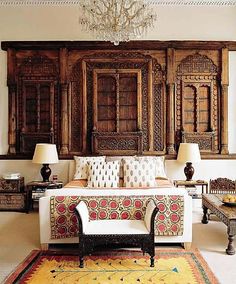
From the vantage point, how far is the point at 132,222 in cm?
421

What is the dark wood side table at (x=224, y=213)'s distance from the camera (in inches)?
164

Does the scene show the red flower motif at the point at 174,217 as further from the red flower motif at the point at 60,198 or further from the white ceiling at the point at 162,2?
the white ceiling at the point at 162,2

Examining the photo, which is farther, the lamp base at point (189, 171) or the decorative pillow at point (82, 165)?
the lamp base at point (189, 171)

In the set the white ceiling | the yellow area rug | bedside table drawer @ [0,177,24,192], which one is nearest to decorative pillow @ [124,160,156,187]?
the yellow area rug

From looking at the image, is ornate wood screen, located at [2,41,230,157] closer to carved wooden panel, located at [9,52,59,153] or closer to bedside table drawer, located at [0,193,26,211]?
carved wooden panel, located at [9,52,59,153]

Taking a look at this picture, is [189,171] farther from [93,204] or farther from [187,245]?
[93,204]

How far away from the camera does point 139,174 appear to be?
6000 millimetres

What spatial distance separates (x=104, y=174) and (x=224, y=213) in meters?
2.24

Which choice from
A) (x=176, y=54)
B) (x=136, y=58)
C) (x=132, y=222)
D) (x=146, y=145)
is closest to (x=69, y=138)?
(x=146, y=145)

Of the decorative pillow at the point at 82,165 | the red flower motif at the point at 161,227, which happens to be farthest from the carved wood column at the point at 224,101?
the red flower motif at the point at 161,227

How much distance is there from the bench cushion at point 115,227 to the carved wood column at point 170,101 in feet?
9.79

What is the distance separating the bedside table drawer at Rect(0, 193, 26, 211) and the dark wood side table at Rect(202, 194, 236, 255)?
10.3 feet

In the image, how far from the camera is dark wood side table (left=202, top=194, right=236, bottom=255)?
417 centimetres

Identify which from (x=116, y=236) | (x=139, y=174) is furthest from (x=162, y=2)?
(x=116, y=236)
